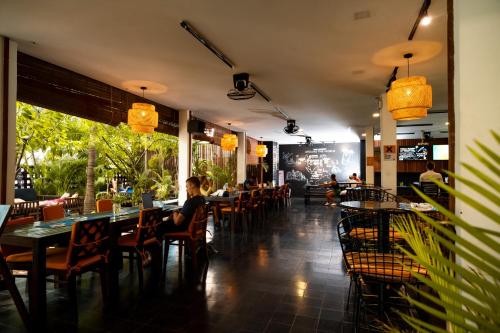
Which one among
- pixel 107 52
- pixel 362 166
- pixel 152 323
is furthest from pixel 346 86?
pixel 362 166

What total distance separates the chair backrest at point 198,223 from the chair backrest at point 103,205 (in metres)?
1.44

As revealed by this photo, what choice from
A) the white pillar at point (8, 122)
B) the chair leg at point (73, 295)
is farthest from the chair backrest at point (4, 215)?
the white pillar at point (8, 122)

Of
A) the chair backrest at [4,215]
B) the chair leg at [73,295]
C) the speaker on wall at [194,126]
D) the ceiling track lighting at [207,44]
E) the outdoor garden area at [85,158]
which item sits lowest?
the chair leg at [73,295]

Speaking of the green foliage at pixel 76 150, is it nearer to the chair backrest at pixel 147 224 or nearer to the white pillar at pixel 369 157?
the chair backrest at pixel 147 224

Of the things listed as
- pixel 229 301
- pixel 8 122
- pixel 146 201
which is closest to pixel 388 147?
pixel 229 301

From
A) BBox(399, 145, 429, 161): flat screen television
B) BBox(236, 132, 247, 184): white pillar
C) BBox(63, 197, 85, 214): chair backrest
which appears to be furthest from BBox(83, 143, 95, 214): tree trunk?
BBox(399, 145, 429, 161): flat screen television

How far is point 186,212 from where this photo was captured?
421 cm

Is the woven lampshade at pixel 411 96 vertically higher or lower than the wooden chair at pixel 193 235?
higher

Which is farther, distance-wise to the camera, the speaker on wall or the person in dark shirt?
the speaker on wall

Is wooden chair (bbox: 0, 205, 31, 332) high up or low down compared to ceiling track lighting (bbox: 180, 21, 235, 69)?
down

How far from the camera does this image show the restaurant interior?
4.86 feet

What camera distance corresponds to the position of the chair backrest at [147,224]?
3.59 metres

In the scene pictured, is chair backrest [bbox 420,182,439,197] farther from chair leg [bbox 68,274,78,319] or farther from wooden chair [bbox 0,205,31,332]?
wooden chair [bbox 0,205,31,332]

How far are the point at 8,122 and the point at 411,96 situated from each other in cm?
528
